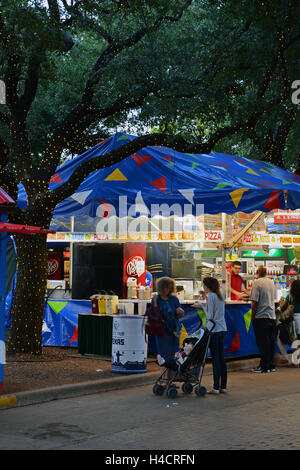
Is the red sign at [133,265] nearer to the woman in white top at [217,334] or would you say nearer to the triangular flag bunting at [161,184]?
the triangular flag bunting at [161,184]

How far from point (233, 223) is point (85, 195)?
11.1ft

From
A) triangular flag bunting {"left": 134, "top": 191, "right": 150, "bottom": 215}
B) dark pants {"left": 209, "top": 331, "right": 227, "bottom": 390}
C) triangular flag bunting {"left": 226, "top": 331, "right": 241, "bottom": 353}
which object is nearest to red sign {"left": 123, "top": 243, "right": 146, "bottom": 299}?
triangular flag bunting {"left": 134, "top": 191, "right": 150, "bottom": 215}

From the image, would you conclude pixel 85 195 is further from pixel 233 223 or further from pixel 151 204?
pixel 233 223

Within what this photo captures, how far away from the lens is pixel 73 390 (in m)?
10.8

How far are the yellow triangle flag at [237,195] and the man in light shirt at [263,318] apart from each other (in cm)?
140

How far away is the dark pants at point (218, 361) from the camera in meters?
11.1

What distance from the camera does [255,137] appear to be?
64.5 feet

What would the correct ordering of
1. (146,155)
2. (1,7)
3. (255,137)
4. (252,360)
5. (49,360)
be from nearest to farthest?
1. (1,7)
2. (49,360)
3. (252,360)
4. (146,155)
5. (255,137)

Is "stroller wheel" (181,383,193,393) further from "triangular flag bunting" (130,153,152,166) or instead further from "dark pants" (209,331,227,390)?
"triangular flag bunting" (130,153,152,166)

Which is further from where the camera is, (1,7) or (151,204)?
(151,204)

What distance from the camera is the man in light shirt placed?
13.7 metres

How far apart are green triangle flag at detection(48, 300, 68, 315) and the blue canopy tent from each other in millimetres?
2042

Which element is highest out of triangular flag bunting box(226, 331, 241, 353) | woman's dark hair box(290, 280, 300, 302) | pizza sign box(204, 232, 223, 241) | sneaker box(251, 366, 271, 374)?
pizza sign box(204, 232, 223, 241)

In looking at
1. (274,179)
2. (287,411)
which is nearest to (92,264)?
(274,179)
